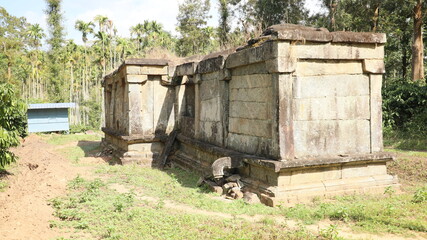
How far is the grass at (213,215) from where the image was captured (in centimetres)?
484

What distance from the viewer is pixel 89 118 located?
3766cm

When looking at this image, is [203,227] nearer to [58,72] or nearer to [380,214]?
[380,214]

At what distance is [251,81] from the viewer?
7328 millimetres

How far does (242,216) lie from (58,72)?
42917 mm

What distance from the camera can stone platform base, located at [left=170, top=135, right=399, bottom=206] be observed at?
6.28 metres

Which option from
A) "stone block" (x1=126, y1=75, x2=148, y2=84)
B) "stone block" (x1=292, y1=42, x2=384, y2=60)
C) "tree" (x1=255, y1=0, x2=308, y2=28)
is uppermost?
"tree" (x1=255, y1=0, x2=308, y2=28)

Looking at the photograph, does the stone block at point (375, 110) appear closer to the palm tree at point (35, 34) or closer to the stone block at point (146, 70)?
the stone block at point (146, 70)

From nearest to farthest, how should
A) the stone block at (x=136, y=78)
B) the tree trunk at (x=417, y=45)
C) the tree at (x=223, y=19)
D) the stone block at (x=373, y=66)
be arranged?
the stone block at (x=373, y=66), the stone block at (x=136, y=78), the tree trunk at (x=417, y=45), the tree at (x=223, y=19)

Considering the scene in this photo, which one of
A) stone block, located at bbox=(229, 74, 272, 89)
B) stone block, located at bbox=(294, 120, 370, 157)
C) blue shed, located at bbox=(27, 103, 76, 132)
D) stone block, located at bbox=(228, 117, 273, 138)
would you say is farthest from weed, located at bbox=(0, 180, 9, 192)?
blue shed, located at bbox=(27, 103, 76, 132)

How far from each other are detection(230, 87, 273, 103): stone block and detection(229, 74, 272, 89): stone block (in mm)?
74

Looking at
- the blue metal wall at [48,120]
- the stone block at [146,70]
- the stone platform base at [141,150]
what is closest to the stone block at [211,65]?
the stone block at [146,70]

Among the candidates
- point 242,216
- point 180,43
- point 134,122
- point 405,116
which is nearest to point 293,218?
point 242,216

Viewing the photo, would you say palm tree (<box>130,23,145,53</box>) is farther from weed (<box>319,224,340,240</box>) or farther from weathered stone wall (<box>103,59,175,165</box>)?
weed (<box>319,224,340,240</box>)

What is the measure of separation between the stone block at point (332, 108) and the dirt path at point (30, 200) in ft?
14.5
